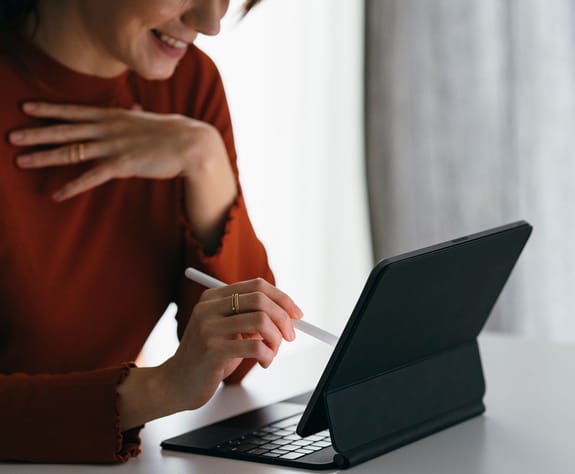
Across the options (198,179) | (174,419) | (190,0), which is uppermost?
(190,0)

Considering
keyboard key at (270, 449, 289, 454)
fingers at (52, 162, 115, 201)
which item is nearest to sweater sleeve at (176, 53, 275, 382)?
fingers at (52, 162, 115, 201)

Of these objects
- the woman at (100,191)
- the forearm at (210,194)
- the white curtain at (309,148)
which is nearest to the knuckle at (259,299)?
the woman at (100,191)

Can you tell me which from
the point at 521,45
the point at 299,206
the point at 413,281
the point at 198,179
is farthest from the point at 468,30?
the point at 413,281

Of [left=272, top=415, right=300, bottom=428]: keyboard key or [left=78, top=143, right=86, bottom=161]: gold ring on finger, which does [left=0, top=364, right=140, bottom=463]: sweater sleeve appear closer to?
[left=272, top=415, right=300, bottom=428]: keyboard key

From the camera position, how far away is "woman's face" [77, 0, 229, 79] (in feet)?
4.16

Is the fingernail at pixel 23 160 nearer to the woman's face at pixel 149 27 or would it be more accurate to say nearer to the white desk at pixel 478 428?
the woman's face at pixel 149 27

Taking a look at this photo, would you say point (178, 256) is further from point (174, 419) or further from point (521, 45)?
point (521, 45)

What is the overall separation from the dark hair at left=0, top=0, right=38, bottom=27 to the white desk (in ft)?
1.93

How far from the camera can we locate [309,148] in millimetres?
2996

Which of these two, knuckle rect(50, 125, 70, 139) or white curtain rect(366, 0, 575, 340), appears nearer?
knuckle rect(50, 125, 70, 139)

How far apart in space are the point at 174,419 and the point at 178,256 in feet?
1.26

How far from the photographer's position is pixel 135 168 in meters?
1.34

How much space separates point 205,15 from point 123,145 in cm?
22

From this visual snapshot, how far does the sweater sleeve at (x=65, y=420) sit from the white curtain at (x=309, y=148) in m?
1.97
